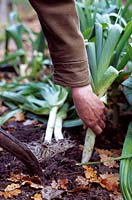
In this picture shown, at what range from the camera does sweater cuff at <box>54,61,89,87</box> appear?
164 centimetres

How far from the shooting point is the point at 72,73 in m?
1.65

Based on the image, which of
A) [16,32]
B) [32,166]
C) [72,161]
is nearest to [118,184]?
[72,161]

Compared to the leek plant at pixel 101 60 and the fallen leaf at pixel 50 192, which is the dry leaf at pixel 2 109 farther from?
the fallen leaf at pixel 50 192

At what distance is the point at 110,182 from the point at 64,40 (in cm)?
65

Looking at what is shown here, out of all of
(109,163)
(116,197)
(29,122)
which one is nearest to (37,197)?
(116,197)

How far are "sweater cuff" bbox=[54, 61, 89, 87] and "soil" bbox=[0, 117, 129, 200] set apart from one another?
42 centimetres

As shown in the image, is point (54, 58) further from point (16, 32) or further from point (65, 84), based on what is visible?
point (16, 32)

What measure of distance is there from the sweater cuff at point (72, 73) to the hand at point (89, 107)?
35 millimetres

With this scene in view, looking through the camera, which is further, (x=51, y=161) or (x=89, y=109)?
(x=51, y=161)

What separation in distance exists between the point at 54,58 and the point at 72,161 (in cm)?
53

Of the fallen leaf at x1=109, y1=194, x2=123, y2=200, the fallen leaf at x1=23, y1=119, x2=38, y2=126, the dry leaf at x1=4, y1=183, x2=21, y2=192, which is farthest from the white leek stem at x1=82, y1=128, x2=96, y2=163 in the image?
the fallen leaf at x1=23, y1=119, x2=38, y2=126

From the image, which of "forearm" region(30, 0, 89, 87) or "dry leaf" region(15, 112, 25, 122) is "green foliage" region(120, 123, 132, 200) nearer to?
"forearm" region(30, 0, 89, 87)

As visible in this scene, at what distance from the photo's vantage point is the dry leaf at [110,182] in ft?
5.94

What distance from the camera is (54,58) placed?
5.44 ft
